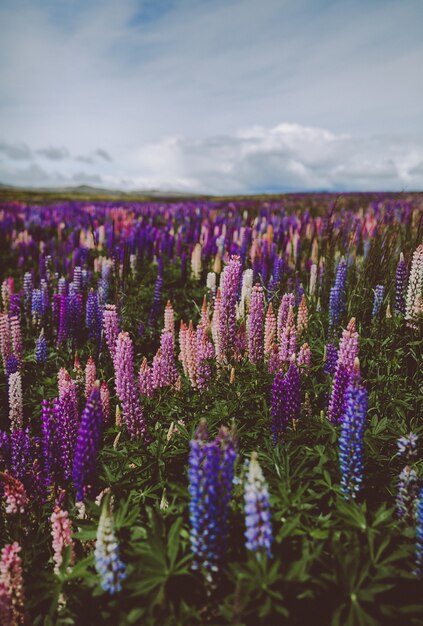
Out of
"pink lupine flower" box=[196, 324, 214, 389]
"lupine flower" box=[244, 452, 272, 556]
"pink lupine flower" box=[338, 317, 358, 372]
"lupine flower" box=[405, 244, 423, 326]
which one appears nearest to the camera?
"lupine flower" box=[244, 452, 272, 556]

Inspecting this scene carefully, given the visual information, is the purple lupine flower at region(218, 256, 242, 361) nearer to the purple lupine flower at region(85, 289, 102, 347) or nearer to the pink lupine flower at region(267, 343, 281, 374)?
the pink lupine flower at region(267, 343, 281, 374)

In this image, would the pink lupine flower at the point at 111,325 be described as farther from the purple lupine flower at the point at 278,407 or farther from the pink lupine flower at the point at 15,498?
the purple lupine flower at the point at 278,407

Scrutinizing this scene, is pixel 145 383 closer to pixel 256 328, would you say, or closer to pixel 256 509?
pixel 256 328

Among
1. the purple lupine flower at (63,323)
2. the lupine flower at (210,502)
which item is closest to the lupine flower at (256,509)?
the lupine flower at (210,502)

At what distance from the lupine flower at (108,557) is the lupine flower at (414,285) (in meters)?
3.33

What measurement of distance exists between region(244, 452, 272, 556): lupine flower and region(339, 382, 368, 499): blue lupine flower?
73 cm

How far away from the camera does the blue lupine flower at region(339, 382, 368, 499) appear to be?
2.24 meters

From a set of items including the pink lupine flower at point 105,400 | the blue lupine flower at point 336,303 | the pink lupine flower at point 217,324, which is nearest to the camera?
the pink lupine flower at point 105,400

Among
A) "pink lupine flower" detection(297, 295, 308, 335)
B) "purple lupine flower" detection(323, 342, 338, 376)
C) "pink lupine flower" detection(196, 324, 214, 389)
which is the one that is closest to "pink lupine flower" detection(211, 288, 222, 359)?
"pink lupine flower" detection(196, 324, 214, 389)

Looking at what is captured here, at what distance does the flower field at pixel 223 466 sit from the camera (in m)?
1.82

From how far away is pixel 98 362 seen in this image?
195 inches

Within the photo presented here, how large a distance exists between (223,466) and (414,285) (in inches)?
122

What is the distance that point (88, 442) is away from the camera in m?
2.40

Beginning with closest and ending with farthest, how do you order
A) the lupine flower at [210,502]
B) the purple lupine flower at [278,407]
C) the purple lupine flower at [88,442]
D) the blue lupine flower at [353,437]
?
the lupine flower at [210,502] < the blue lupine flower at [353,437] < the purple lupine flower at [88,442] < the purple lupine flower at [278,407]
